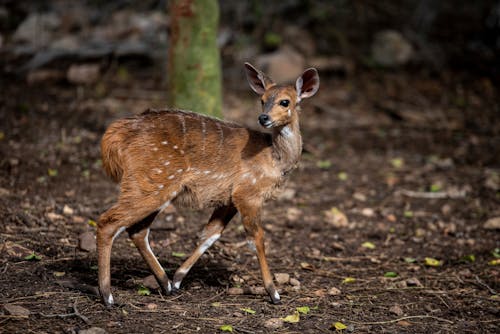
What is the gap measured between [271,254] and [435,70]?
29.8ft

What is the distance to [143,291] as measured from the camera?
16.3ft

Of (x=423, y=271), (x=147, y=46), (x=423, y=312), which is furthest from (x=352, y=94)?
(x=423, y=312)

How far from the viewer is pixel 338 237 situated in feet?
22.4

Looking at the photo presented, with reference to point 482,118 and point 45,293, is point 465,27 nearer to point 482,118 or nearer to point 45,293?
point 482,118

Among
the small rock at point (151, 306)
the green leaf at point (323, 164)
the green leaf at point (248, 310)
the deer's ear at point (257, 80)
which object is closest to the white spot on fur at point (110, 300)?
the small rock at point (151, 306)

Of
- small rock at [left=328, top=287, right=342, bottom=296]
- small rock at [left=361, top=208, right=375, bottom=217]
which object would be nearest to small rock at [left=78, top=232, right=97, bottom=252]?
small rock at [left=328, top=287, right=342, bottom=296]

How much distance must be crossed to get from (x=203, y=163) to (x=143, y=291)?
1.10 meters

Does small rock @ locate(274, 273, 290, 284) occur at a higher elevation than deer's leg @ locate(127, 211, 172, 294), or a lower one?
lower

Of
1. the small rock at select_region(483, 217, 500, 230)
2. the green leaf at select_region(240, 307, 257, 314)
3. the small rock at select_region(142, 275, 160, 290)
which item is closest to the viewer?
the green leaf at select_region(240, 307, 257, 314)

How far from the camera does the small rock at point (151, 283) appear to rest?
5.07 metres

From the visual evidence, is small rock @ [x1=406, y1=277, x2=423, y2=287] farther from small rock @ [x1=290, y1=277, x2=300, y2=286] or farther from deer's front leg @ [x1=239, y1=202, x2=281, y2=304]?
deer's front leg @ [x1=239, y1=202, x2=281, y2=304]

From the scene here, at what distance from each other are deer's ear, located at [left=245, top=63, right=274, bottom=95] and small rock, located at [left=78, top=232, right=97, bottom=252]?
1.94 metres

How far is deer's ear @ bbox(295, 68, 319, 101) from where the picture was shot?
5.20 meters

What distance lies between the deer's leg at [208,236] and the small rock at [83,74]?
643cm
